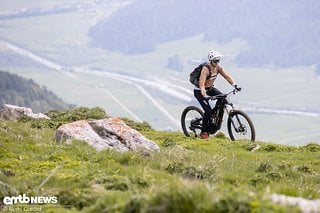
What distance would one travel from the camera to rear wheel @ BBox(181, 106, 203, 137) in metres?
24.3

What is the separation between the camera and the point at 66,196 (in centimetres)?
914

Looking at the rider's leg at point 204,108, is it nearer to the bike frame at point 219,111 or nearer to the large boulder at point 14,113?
the bike frame at point 219,111

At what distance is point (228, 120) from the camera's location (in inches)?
920

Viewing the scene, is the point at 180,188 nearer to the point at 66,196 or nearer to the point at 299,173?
the point at 66,196

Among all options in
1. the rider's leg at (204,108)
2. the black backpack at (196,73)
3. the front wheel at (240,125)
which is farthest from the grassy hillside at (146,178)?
the black backpack at (196,73)

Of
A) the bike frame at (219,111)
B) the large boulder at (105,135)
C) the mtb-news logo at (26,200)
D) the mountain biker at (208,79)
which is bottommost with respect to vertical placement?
the mtb-news logo at (26,200)

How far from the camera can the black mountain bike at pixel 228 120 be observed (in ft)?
74.5

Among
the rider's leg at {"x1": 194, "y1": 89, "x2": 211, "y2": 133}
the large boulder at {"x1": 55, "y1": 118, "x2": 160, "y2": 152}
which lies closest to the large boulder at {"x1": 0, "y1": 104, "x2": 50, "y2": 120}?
the rider's leg at {"x1": 194, "y1": 89, "x2": 211, "y2": 133}

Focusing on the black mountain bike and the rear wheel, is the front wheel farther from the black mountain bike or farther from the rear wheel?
the rear wheel

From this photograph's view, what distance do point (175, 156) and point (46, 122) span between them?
40.3 ft

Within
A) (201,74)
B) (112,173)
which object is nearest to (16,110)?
(201,74)

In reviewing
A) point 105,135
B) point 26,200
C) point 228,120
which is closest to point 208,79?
point 228,120

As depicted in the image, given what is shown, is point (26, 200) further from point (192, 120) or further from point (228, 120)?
point (192, 120)

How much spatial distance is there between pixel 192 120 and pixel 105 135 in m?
7.42
